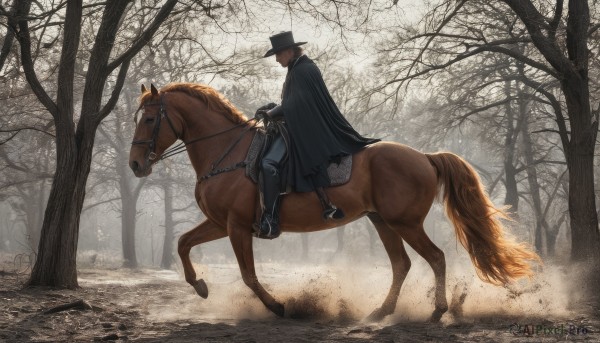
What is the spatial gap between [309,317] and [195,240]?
5.89 ft

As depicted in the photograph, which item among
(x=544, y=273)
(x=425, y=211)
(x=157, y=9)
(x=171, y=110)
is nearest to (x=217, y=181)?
(x=171, y=110)

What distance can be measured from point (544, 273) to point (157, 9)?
768cm

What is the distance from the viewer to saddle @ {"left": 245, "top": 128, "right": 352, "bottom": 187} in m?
8.12

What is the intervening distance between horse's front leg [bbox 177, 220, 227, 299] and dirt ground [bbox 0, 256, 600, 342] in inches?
17.0

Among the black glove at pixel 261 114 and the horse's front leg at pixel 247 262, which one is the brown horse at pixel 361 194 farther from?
the black glove at pixel 261 114

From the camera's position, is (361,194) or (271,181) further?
(361,194)

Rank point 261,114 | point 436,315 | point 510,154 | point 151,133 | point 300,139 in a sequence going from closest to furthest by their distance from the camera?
1. point 436,315
2. point 300,139
3. point 151,133
4. point 261,114
5. point 510,154

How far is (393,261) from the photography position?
8602 millimetres

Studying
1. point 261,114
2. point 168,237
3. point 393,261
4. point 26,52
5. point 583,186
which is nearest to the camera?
point 261,114

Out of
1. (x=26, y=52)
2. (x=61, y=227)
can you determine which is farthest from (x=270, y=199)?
(x=26, y=52)

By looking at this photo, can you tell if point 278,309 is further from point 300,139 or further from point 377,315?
point 300,139

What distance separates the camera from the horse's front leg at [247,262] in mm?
8016

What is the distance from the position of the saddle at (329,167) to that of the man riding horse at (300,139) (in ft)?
0.23

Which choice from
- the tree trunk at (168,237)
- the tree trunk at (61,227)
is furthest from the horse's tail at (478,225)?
the tree trunk at (168,237)
